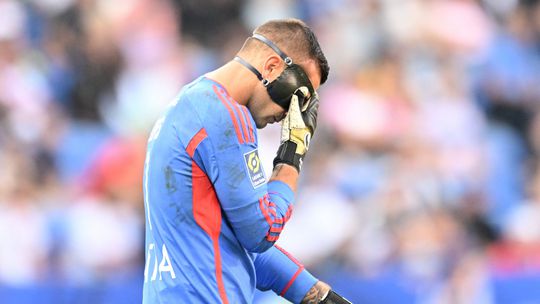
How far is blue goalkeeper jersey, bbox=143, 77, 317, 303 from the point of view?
397 centimetres

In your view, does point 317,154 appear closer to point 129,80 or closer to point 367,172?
point 367,172

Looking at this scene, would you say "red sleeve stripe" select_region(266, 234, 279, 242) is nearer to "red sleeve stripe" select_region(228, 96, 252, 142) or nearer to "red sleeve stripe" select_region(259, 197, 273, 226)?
"red sleeve stripe" select_region(259, 197, 273, 226)

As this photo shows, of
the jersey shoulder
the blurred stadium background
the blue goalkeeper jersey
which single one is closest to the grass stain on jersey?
the blue goalkeeper jersey

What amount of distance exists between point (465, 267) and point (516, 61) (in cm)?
304

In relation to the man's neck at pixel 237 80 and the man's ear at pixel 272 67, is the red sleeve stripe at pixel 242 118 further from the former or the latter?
the man's ear at pixel 272 67

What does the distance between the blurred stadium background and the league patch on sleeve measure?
14.2 ft

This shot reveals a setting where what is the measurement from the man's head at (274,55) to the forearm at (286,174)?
21 centimetres

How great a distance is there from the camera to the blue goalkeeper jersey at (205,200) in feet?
13.0

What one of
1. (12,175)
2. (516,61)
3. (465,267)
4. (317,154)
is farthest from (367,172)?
(12,175)

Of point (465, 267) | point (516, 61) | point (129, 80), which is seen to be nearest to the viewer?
point (465, 267)

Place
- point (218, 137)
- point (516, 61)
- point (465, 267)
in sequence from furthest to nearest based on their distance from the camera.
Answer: point (516, 61) < point (465, 267) < point (218, 137)

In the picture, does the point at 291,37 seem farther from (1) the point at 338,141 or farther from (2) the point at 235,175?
(1) the point at 338,141

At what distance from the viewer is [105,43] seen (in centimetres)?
1018

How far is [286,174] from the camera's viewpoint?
4.28 m
